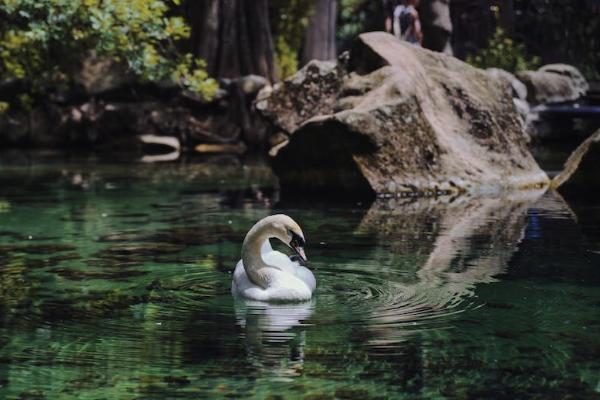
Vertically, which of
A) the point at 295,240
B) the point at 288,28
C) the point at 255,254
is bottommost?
the point at 255,254

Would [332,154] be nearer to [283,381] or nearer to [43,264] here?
[43,264]

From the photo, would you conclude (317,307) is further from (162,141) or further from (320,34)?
(320,34)

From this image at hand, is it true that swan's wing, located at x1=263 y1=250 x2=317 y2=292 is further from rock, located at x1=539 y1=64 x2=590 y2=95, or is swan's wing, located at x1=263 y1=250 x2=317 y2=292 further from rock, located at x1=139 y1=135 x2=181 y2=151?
rock, located at x1=539 y1=64 x2=590 y2=95

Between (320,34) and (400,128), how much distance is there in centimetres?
1484

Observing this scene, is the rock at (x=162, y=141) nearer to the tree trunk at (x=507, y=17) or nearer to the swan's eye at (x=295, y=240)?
the tree trunk at (x=507, y=17)

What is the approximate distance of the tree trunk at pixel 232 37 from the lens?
27797mm

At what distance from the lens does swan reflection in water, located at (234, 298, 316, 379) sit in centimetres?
688

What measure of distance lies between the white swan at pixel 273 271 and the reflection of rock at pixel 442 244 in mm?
598

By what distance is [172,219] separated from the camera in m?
13.7

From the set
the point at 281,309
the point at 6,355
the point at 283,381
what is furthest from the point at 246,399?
the point at 281,309

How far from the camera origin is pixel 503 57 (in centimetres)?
3170

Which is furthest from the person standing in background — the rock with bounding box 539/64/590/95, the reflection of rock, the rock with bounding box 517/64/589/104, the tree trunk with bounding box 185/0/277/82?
the reflection of rock

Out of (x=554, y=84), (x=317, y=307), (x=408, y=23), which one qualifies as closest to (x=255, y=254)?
(x=317, y=307)

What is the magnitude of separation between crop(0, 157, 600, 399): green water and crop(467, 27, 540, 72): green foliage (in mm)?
17188
